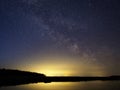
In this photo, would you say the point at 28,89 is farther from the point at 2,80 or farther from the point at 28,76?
the point at 28,76

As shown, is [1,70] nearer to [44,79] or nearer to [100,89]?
[100,89]

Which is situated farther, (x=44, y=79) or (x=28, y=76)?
(x=44, y=79)

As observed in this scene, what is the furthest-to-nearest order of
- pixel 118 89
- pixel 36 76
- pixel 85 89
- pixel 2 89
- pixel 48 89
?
1. pixel 36 76
2. pixel 48 89
3. pixel 85 89
4. pixel 118 89
5. pixel 2 89

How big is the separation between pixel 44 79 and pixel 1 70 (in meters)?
25.8

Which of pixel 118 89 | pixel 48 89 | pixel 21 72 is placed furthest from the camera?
pixel 21 72

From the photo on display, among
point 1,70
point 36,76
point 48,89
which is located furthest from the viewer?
point 36,76

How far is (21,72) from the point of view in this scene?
61.8 meters

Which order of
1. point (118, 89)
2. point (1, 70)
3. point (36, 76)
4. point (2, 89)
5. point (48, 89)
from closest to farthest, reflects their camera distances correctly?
point (2, 89) → point (118, 89) → point (48, 89) → point (1, 70) → point (36, 76)

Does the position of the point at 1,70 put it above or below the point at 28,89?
above

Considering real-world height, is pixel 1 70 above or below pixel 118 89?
above

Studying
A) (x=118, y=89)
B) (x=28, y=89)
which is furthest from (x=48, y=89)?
(x=118, y=89)

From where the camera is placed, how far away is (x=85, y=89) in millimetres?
43281

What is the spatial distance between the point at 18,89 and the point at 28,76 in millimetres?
24472

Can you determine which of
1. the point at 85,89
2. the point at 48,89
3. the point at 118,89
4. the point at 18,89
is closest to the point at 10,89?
the point at 18,89
